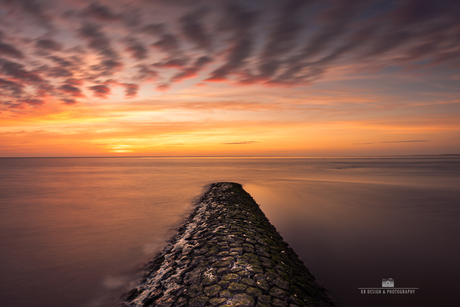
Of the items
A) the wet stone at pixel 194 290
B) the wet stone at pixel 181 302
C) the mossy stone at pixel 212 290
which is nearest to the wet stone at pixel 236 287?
the mossy stone at pixel 212 290

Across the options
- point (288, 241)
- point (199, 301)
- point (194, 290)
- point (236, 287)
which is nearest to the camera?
point (199, 301)

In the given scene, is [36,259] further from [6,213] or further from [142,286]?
[6,213]

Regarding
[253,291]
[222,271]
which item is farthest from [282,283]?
[222,271]

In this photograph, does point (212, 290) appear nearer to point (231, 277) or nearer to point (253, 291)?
point (231, 277)

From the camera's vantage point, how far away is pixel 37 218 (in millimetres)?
16562

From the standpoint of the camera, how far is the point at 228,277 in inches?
231

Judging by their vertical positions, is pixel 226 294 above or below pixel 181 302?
above

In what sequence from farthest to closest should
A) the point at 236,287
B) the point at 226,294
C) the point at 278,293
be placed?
the point at 236,287
the point at 278,293
the point at 226,294

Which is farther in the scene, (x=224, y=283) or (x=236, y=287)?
(x=224, y=283)

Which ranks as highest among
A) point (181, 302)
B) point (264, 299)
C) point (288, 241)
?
point (264, 299)

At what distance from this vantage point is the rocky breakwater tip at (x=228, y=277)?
523 cm

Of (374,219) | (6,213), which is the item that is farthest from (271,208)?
(6,213)

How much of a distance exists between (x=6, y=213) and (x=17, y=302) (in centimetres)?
1644

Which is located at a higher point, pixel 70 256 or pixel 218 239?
pixel 218 239
